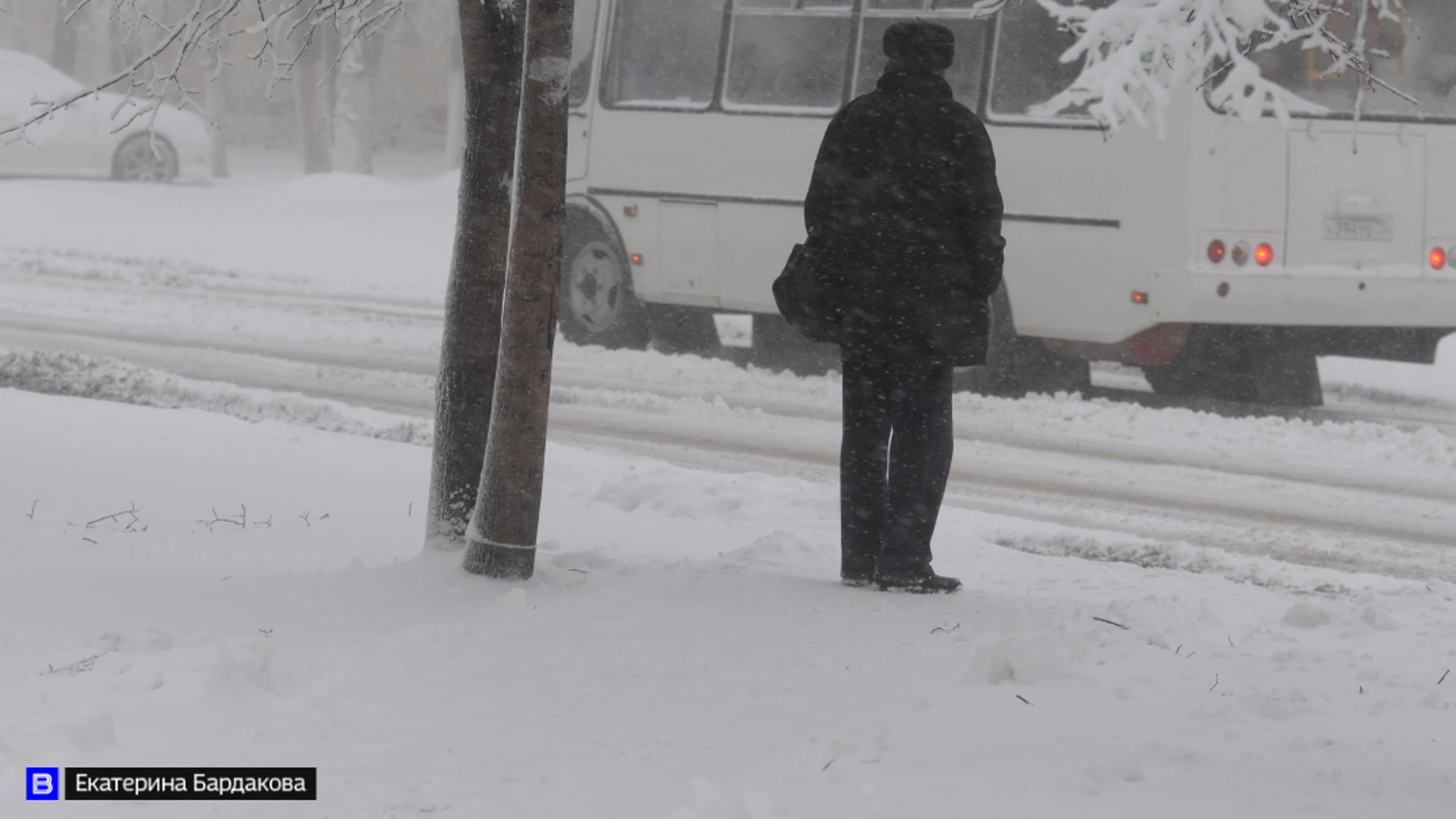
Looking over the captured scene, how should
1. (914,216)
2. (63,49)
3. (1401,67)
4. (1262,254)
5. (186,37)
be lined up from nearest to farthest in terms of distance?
1. (914,216)
2. (186,37)
3. (1262,254)
4. (1401,67)
5. (63,49)

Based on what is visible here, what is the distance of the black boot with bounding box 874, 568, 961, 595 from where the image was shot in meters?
5.78

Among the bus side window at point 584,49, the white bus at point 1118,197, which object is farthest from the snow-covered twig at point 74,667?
the bus side window at point 584,49

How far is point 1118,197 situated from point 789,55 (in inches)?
108

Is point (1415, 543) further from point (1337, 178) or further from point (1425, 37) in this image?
point (1425, 37)

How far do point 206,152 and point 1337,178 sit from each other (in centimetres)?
2305

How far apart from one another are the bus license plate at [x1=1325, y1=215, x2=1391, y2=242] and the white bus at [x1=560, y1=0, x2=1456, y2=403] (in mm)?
13

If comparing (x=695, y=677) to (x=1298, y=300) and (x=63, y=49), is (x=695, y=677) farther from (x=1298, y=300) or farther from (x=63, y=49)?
(x=63, y=49)

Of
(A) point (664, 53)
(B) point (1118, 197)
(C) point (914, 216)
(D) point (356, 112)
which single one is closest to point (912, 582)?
(C) point (914, 216)

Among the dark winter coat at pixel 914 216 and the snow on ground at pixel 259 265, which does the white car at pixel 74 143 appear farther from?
the dark winter coat at pixel 914 216

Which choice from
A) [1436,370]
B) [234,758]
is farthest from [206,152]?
[234,758]

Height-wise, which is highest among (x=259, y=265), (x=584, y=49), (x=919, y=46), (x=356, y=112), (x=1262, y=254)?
(x=356, y=112)

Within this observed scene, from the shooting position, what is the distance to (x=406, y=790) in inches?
146

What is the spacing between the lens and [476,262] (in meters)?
5.89

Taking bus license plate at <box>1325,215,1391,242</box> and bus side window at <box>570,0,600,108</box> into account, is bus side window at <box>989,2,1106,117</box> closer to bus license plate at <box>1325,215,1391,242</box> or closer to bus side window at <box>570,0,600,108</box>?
bus license plate at <box>1325,215,1391,242</box>
